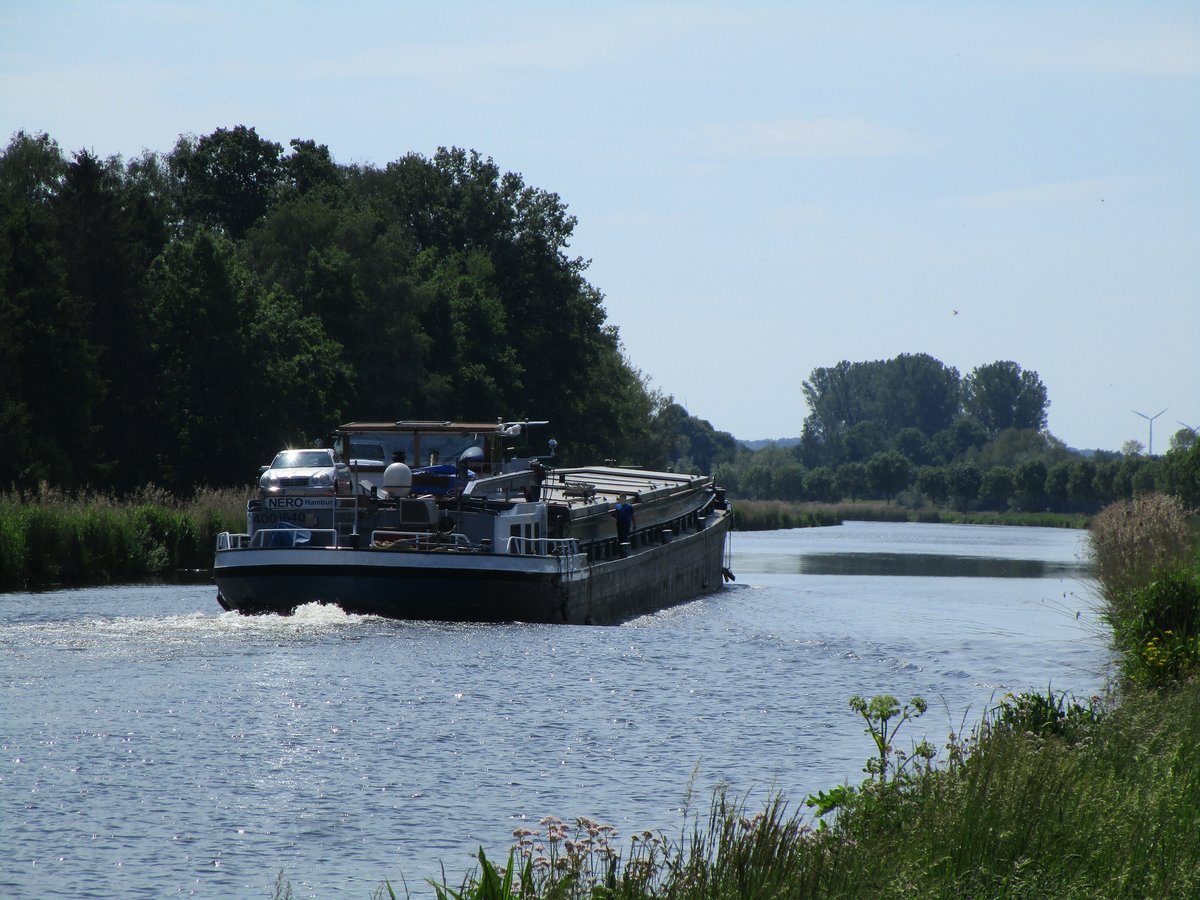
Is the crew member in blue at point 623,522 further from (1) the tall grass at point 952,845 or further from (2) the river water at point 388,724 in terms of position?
(1) the tall grass at point 952,845

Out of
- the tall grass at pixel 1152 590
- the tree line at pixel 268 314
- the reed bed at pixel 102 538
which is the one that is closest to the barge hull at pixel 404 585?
the reed bed at pixel 102 538

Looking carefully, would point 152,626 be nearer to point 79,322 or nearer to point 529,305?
point 79,322

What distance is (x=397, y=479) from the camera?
2839cm

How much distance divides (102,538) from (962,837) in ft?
95.2

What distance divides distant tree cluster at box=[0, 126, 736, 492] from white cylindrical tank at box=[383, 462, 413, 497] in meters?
18.8

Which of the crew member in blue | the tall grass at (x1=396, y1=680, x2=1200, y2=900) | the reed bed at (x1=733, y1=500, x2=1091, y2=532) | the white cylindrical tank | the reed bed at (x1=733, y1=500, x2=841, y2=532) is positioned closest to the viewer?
the tall grass at (x1=396, y1=680, x2=1200, y2=900)

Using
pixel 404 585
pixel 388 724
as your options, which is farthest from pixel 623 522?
pixel 388 724

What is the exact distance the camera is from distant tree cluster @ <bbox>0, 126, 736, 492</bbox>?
47938 mm

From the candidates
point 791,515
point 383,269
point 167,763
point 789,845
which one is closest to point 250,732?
point 167,763

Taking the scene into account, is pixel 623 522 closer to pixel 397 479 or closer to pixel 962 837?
pixel 397 479

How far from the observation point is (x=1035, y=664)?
24844 millimetres

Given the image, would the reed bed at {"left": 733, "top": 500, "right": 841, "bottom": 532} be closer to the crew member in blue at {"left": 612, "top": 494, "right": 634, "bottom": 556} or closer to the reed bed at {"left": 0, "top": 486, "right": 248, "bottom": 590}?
the reed bed at {"left": 0, "top": 486, "right": 248, "bottom": 590}

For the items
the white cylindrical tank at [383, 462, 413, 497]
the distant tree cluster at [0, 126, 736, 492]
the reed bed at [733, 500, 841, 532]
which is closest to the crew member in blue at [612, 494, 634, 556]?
the white cylindrical tank at [383, 462, 413, 497]

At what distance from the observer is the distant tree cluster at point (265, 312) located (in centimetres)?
4794
